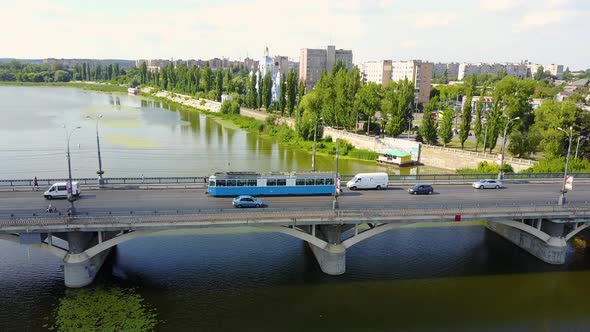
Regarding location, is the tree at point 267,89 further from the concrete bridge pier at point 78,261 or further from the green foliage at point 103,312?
the green foliage at point 103,312

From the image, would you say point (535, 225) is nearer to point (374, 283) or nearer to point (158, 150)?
point (374, 283)

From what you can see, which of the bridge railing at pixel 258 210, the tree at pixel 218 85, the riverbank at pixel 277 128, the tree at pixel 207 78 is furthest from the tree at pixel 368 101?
the tree at pixel 207 78

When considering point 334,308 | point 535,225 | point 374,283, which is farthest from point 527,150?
point 334,308

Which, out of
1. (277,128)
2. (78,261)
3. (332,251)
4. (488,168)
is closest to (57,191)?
Answer: (78,261)

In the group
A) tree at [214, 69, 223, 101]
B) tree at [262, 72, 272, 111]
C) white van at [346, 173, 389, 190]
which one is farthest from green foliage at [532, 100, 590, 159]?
tree at [214, 69, 223, 101]

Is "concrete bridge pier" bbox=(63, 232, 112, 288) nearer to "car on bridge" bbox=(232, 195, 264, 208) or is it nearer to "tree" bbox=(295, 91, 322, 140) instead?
"car on bridge" bbox=(232, 195, 264, 208)
